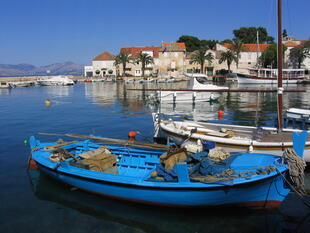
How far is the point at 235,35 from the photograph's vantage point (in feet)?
400

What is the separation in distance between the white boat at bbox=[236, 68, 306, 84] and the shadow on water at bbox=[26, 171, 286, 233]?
67751 mm

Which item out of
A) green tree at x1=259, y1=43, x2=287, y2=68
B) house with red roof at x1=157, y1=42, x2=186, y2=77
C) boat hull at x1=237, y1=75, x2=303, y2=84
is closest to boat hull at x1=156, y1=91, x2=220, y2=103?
boat hull at x1=237, y1=75, x2=303, y2=84

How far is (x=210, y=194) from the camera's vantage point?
28.0 ft

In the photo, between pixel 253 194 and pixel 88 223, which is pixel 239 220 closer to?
pixel 253 194

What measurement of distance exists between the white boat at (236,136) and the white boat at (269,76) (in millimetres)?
61152

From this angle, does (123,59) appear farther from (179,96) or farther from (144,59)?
(179,96)

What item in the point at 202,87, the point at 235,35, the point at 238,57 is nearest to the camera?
the point at 202,87

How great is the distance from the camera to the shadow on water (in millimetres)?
8445

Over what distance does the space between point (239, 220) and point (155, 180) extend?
2866mm

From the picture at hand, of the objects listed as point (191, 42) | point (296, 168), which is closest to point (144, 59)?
point (191, 42)

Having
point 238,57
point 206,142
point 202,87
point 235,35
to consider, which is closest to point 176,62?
point 238,57

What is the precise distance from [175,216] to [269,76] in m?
73.2

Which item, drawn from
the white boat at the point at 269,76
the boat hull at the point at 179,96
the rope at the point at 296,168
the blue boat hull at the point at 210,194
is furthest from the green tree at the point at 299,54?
the blue boat hull at the point at 210,194

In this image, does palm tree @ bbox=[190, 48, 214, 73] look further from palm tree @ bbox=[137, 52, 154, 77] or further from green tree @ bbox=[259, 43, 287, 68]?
palm tree @ bbox=[137, 52, 154, 77]
